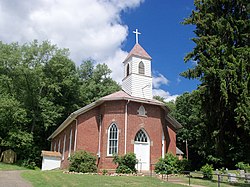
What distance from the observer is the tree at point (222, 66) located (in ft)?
54.0

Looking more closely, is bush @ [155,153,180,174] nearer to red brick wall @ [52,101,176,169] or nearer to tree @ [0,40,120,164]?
red brick wall @ [52,101,176,169]

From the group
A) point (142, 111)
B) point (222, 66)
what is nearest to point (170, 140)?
point (142, 111)

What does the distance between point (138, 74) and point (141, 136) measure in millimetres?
5614

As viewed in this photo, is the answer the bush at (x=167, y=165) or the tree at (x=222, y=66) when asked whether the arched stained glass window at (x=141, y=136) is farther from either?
the tree at (x=222, y=66)

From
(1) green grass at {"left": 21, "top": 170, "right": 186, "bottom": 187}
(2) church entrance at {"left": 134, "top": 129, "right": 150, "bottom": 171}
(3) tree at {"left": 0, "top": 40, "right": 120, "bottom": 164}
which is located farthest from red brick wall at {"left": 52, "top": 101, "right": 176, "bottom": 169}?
(3) tree at {"left": 0, "top": 40, "right": 120, "bottom": 164}

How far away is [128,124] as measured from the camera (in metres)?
22.2

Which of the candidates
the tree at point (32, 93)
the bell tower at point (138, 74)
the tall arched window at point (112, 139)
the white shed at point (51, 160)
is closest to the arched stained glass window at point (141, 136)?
the tall arched window at point (112, 139)

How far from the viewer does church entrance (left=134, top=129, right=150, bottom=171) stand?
72.8 feet

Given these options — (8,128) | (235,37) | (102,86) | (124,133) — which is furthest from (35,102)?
(235,37)

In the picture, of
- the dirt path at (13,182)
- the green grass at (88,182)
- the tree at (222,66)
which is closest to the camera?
the dirt path at (13,182)

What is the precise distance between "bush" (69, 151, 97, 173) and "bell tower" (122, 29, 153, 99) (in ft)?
21.5

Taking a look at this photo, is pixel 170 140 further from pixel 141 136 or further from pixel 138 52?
pixel 138 52

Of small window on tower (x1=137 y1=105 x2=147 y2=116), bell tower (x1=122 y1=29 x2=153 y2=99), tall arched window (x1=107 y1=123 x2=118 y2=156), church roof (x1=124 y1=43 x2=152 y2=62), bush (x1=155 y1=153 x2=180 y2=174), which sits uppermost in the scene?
church roof (x1=124 y1=43 x2=152 y2=62)

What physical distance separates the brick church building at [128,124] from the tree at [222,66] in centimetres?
526
